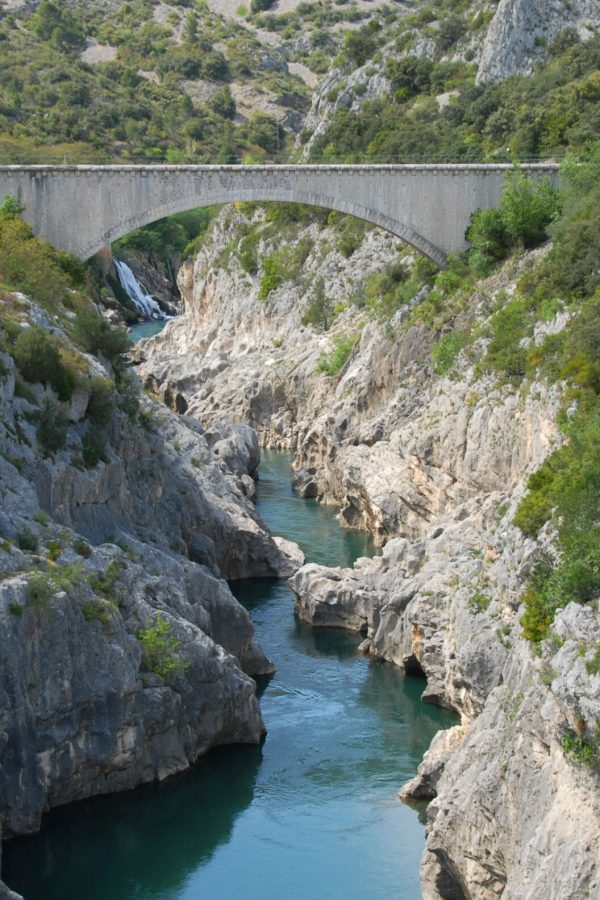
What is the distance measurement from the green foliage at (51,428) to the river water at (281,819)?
25.6ft

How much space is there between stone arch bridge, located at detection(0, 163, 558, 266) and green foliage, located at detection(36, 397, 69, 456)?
19192mm

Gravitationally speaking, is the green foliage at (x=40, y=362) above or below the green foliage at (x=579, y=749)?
above

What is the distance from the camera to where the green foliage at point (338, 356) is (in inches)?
2438

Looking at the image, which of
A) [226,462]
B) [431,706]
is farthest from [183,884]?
[226,462]

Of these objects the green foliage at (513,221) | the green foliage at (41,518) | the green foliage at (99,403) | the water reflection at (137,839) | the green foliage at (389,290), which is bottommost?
the water reflection at (137,839)

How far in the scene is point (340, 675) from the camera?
120ft

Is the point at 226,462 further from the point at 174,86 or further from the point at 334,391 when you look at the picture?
the point at 174,86

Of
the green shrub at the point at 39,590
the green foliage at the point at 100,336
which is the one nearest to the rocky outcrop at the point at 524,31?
the green foliage at the point at 100,336

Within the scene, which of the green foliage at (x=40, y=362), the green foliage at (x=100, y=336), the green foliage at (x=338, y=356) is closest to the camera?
the green foliage at (x=40, y=362)

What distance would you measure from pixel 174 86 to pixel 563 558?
9954cm

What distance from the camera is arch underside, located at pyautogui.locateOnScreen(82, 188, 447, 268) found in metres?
54.2

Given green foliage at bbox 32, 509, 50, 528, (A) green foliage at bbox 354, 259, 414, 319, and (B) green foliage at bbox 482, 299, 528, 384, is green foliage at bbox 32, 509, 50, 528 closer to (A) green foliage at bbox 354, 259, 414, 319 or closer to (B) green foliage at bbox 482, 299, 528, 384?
(B) green foliage at bbox 482, 299, 528, 384

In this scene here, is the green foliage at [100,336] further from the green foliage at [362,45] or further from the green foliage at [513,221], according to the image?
the green foliage at [362,45]

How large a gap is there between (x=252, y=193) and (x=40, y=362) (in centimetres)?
2230
